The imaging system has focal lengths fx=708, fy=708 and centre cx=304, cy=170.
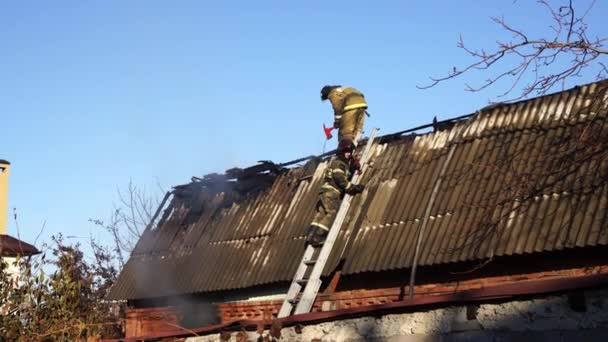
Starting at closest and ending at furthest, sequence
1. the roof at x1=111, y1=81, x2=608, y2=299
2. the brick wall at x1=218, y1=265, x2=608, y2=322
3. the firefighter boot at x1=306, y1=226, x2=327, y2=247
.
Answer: the brick wall at x1=218, y1=265, x2=608, y2=322 → the roof at x1=111, y1=81, x2=608, y2=299 → the firefighter boot at x1=306, y1=226, x2=327, y2=247

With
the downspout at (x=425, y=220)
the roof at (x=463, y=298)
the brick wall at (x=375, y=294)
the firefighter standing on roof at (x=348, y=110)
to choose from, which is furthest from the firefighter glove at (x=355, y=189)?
the roof at (x=463, y=298)

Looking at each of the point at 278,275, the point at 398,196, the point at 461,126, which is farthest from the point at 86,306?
the point at 461,126

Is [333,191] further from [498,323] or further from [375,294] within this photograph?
[498,323]

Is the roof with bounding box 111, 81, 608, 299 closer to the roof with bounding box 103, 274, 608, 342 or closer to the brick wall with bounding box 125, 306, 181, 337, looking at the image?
the brick wall with bounding box 125, 306, 181, 337

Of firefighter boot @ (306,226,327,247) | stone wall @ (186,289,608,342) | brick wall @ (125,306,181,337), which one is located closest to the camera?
stone wall @ (186,289,608,342)

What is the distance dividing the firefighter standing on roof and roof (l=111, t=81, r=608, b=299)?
64 centimetres

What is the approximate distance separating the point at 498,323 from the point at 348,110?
5288 millimetres

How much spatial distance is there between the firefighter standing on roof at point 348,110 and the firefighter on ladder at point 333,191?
18 centimetres

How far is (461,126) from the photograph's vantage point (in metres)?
9.45

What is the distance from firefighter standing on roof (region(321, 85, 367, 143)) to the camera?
31.5ft

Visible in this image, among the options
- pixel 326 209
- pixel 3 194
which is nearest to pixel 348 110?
pixel 326 209

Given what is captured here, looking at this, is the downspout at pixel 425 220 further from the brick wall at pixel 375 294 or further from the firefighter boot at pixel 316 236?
the firefighter boot at pixel 316 236

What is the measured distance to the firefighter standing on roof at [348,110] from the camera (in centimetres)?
959

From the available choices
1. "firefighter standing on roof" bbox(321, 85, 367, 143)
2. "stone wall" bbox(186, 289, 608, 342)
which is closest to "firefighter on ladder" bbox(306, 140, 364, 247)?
"firefighter standing on roof" bbox(321, 85, 367, 143)
